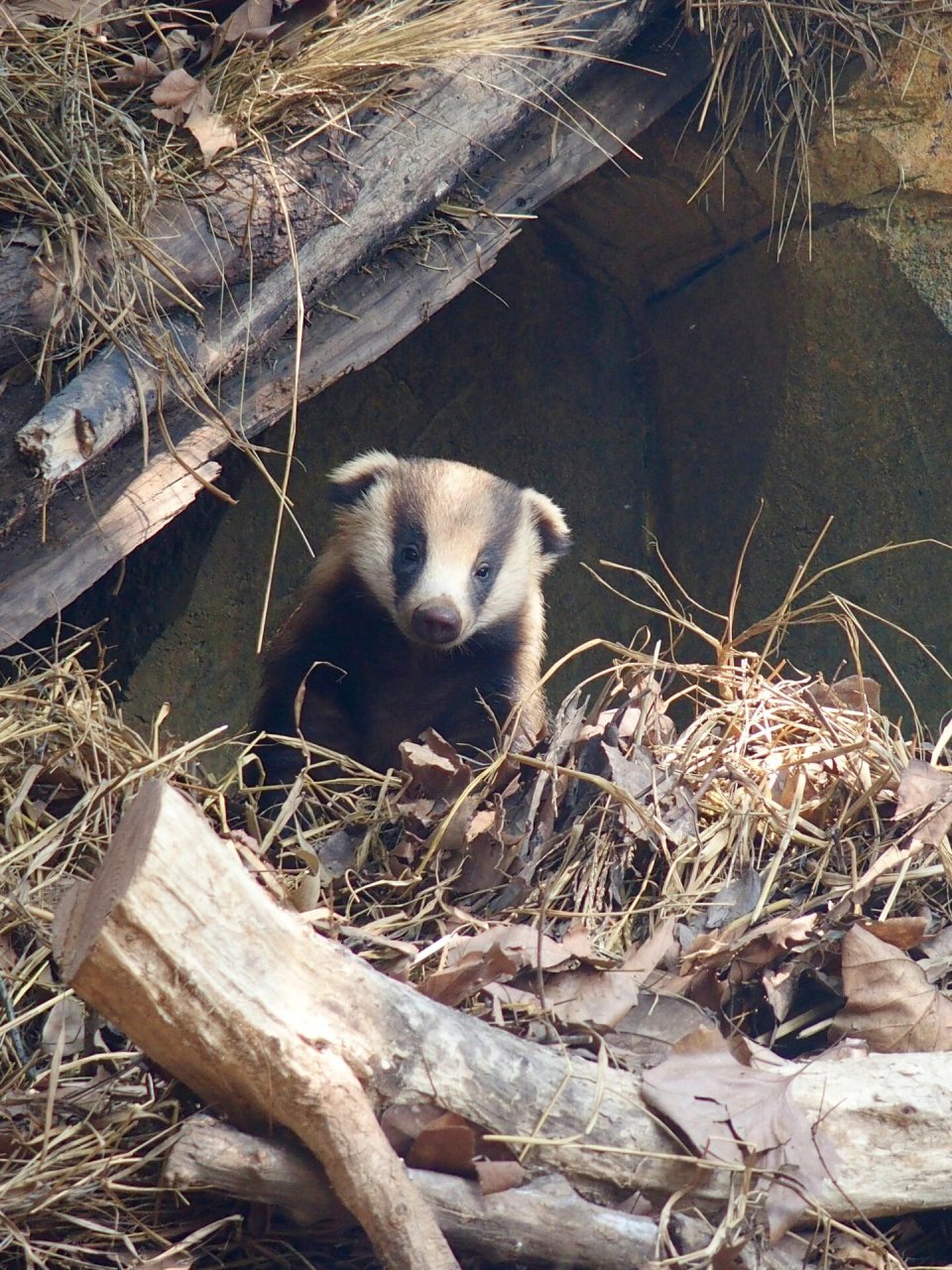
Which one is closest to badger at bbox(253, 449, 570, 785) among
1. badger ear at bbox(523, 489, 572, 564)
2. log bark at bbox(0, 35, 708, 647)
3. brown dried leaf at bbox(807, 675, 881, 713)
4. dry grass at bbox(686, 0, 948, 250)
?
badger ear at bbox(523, 489, 572, 564)

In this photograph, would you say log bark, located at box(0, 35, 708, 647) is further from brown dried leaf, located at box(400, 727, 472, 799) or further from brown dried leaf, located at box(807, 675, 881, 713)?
brown dried leaf, located at box(807, 675, 881, 713)

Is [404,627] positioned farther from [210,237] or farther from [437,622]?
[210,237]

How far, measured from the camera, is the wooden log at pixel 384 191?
325 cm

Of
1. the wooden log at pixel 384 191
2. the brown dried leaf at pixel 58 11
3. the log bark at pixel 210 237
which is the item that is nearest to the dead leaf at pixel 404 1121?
the wooden log at pixel 384 191

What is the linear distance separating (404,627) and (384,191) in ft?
4.32

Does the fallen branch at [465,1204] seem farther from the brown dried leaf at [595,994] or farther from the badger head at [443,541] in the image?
the badger head at [443,541]

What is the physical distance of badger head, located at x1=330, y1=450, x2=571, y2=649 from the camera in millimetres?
4203

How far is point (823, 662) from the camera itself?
18.2ft

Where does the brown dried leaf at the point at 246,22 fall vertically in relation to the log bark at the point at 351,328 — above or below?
above

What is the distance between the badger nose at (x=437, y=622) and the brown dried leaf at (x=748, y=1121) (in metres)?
1.77

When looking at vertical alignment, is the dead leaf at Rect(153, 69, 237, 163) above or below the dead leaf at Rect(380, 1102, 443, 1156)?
above

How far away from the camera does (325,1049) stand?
7.03ft

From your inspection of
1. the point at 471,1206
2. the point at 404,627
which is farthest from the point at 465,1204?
the point at 404,627

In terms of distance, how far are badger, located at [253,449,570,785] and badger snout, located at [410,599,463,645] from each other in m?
0.02
